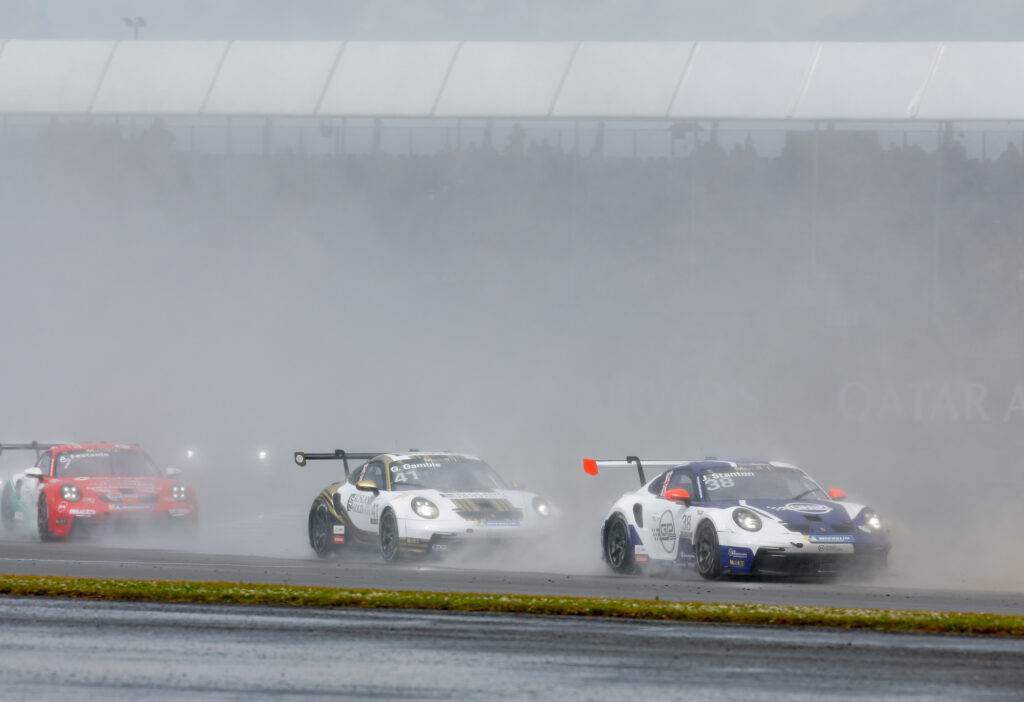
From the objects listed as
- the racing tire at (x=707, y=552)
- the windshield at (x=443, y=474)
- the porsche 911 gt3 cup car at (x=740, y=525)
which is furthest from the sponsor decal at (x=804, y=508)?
the windshield at (x=443, y=474)

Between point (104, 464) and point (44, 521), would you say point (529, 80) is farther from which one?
point (44, 521)

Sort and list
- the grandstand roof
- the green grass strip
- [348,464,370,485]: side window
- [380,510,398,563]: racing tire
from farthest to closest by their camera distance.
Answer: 1. the grandstand roof
2. [348,464,370,485]: side window
3. [380,510,398,563]: racing tire
4. the green grass strip

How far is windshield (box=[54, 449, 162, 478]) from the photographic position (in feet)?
56.5

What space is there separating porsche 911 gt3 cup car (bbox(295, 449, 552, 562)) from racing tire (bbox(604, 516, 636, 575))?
83cm

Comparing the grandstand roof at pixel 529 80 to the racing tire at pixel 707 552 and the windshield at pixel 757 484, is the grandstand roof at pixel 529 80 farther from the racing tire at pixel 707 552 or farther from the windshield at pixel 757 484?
the racing tire at pixel 707 552

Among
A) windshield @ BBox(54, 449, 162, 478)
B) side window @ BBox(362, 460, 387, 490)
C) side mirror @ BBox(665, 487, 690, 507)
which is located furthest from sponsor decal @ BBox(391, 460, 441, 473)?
windshield @ BBox(54, 449, 162, 478)

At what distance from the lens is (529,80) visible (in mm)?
29109

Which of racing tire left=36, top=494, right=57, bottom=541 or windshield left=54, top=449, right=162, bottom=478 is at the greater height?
windshield left=54, top=449, right=162, bottom=478

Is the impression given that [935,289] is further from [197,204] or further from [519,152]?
[197,204]

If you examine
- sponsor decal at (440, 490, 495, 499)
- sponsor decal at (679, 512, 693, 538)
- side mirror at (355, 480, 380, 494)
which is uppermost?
side mirror at (355, 480, 380, 494)

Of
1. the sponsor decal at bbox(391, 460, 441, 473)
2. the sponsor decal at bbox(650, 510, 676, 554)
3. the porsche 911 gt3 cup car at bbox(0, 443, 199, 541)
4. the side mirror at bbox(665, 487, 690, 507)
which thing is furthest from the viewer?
the porsche 911 gt3 cup car at bbox(0, 443, 199, 541)

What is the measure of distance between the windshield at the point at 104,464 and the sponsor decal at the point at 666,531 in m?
7.34

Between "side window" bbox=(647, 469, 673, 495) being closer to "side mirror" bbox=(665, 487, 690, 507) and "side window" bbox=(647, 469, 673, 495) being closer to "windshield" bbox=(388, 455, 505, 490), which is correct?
"side mirror" bbox=(665, 487, 690, 507)

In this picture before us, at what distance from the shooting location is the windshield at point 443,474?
14203 millimetres
